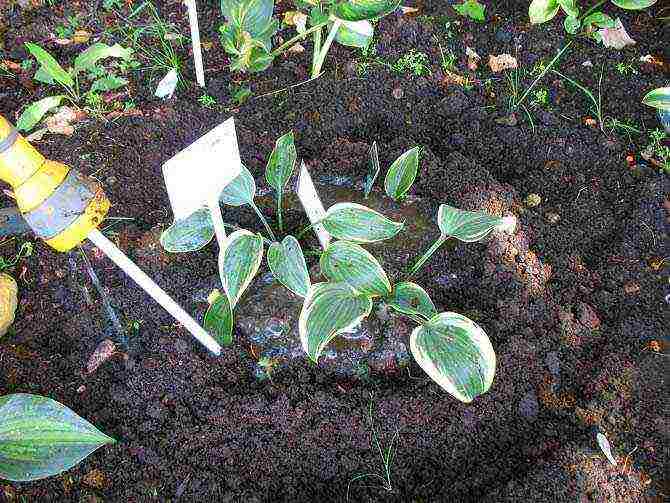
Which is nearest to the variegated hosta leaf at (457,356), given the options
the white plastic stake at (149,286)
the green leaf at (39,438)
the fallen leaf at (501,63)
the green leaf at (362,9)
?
the white plastic stake at (149,286)

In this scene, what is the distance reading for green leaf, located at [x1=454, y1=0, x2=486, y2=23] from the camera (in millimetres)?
2154

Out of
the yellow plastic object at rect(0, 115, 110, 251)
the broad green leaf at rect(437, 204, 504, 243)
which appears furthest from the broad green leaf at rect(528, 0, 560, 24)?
the yellow plastic object at rect(0, 115, 110, 251)

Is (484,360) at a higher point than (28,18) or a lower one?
lower

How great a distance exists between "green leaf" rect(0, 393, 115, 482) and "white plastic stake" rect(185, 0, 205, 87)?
1.08m

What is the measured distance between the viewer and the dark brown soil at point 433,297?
1259mm

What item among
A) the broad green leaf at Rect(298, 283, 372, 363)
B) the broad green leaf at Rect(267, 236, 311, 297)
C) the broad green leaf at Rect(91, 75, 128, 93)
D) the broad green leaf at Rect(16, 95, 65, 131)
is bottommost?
the broad green leaf at Rect(298, 283, 372, 363)

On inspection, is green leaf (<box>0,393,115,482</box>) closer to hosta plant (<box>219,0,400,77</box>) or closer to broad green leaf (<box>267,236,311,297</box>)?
broad green leaf (<box>267,236,311,297</box>)

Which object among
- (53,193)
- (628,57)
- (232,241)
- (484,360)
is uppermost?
(53,193)

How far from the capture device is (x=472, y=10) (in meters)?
2.16

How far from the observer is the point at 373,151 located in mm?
1520

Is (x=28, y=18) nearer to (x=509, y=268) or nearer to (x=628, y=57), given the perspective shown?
(x=509, y=268)

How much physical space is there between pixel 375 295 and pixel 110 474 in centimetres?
67

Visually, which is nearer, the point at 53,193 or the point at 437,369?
the point at 53,193

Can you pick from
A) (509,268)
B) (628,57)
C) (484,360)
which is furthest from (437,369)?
(628,57)
